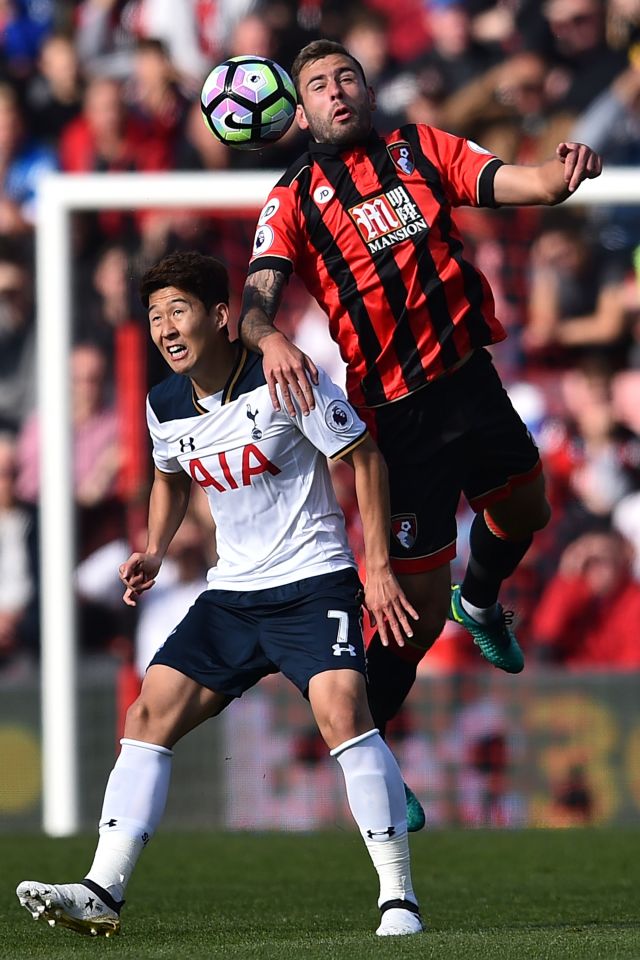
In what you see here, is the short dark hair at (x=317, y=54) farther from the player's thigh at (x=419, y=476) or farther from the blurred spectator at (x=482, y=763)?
the blurred spectator at (x=482, y=763)

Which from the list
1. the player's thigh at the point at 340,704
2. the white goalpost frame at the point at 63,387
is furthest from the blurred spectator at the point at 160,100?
the player's thigh at the point at 340,704

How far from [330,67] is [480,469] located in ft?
4.53

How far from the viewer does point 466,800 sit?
26.4 ft

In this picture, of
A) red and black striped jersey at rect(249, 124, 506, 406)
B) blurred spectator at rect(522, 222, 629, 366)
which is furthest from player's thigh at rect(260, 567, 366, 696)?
blurred spectator at rect(522, 222, 629, 366)

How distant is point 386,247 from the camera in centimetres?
492

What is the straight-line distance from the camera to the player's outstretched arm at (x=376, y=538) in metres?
4.27

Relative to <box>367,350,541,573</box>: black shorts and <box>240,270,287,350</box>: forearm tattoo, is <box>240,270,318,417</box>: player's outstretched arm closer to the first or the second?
<box>240,270,287,350</box>: forearm tattoo

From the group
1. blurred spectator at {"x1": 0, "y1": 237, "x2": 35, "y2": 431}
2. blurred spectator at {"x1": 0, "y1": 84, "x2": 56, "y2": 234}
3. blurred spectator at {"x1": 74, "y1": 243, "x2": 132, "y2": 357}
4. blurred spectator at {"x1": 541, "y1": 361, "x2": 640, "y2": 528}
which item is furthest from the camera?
blurred spectator at {"x1": 0, "y1": 84, "x2": 56, "y2": 234}

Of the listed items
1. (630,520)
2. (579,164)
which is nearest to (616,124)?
(630,520)

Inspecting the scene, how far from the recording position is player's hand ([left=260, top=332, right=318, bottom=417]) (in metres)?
4.21

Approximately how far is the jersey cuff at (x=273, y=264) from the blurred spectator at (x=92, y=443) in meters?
3.77

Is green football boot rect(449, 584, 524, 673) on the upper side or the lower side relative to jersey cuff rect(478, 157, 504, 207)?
lower

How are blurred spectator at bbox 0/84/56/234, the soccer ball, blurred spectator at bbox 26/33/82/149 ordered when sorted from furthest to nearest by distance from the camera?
1. blurred spectator at bbox 26/33/82/149
2. blurred spectator at bbox 0/84/56/234
3. the soccer ball

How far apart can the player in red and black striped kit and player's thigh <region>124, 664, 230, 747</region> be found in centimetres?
105
